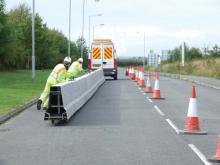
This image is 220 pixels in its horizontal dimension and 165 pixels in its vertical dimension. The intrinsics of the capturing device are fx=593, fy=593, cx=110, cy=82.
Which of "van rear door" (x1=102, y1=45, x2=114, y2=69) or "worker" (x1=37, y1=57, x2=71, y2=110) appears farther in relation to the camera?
"van rear door" (x1=102, y1=45, x2=114, y2=69)

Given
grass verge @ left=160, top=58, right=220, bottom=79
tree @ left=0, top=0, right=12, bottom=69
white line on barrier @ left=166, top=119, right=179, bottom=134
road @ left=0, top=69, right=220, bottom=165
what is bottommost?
road @ left=0, top=69, right=220, bottom=165

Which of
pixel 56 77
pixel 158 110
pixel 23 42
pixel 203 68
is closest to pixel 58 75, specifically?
pixel 56 77

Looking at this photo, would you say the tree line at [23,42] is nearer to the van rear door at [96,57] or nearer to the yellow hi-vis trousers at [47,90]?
the van rear door at [96,57]

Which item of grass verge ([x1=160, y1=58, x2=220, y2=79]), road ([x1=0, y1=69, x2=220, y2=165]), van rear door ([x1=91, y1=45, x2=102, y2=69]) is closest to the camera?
road ([x1=0, y1=69, x2=220, y2=165])

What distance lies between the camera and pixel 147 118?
1677 centimetres

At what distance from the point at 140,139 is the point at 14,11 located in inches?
3659

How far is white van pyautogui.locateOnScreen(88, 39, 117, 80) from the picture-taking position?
160 ft

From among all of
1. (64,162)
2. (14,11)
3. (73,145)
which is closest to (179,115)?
(73,145)

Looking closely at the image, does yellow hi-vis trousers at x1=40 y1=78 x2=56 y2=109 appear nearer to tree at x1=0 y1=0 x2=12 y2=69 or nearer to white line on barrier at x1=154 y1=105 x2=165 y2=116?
white line on barrier at x1=154 y1=105 x2=165 y2=116

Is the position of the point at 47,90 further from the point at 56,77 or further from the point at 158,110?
the point at 158,110

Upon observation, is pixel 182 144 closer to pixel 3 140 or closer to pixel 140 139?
pixel 140 139

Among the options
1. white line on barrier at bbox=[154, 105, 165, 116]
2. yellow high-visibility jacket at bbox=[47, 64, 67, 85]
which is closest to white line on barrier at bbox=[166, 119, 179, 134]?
white line on barrier at bbox=[154, 105, 165, 116]

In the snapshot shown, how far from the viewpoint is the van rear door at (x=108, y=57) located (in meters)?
48.7

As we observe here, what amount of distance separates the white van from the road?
29476mm
